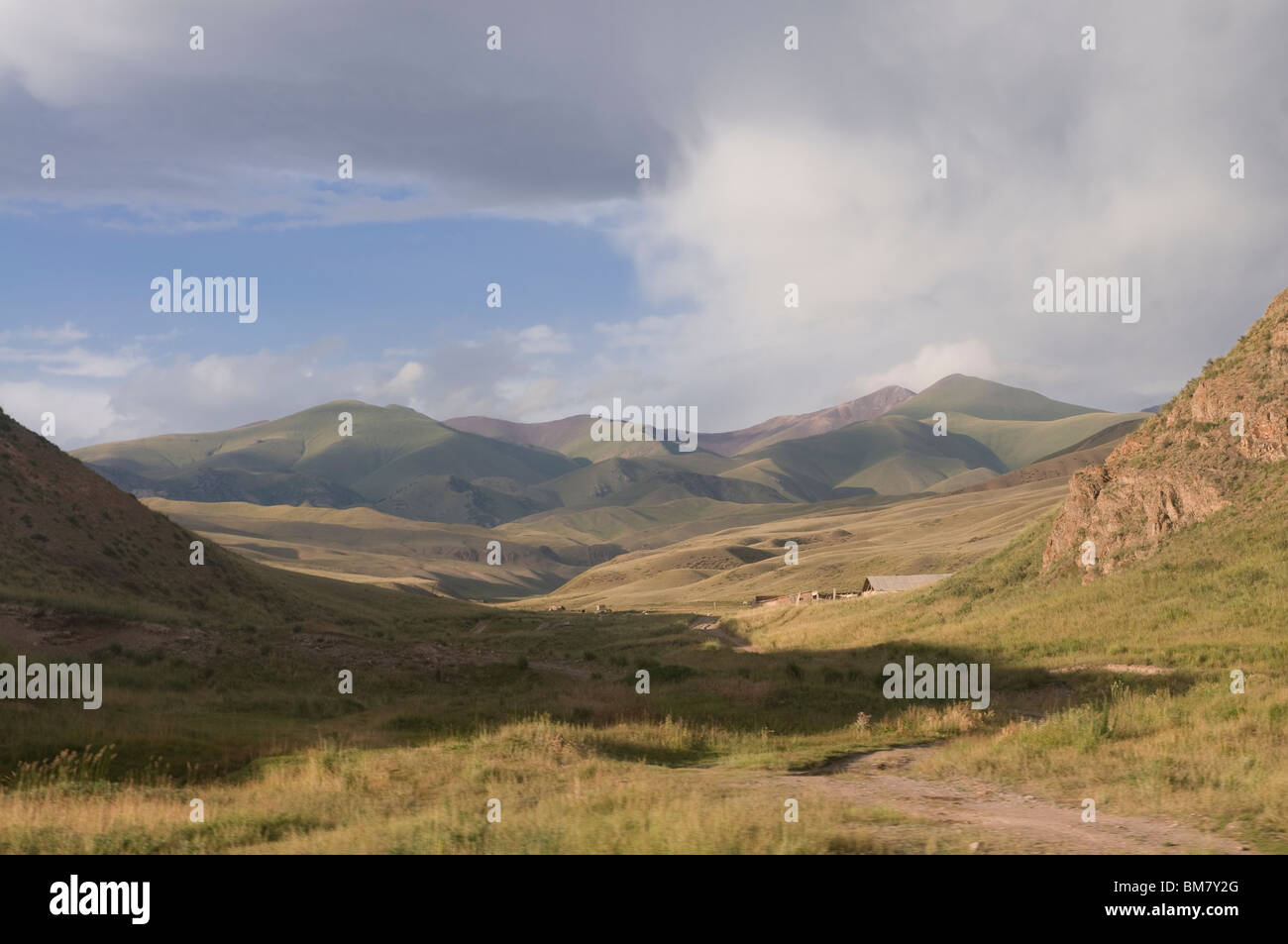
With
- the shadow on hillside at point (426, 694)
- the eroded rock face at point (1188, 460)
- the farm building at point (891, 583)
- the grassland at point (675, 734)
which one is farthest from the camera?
the farm building at point (891, 583)

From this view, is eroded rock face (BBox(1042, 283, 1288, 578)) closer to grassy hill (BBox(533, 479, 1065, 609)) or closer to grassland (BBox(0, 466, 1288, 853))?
grassland (BBox(0, 466, 1288, 853))

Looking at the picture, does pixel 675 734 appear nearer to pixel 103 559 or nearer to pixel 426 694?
pixel 426 694

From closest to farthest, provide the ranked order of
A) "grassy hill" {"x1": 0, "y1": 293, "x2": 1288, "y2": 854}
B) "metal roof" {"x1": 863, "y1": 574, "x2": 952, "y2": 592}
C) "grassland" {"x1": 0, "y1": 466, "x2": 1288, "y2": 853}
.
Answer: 1. "grassland" {"x1": 0, "y1": 466, "x2": 1288, "y2": 853}
2. "grassy hill" {"x1": 0, "y1": 293, "x2": 1288, "y2": 854}
3. "metal roof" {"x1": 863, "y1": 574, "x2": 952, "y2": 592}

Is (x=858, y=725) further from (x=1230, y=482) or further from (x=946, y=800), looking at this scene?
(x=1230, y=482)

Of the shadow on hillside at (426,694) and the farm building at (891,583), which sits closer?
the shadow on hillside at (426,694)

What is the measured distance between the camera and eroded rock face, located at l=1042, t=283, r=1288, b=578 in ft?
157

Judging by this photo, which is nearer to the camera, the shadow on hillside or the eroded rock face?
the shadow on hillside

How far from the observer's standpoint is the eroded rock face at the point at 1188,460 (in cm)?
4794

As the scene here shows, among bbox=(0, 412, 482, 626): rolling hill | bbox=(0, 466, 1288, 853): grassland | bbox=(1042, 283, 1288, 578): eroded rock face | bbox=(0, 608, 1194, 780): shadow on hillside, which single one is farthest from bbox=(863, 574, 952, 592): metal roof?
bbox=(0, 412, 482, 626): rolling hill

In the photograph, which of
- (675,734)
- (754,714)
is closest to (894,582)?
(754,714)

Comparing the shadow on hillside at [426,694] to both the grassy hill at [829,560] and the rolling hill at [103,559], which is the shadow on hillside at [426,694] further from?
the grassy hill at [829,560]

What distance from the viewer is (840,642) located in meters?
51.3

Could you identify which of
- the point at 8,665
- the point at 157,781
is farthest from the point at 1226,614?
the point at 8,665

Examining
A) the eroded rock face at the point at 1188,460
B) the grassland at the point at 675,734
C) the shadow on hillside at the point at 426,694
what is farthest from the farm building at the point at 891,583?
the shadow on hillside at the point at 426,694
